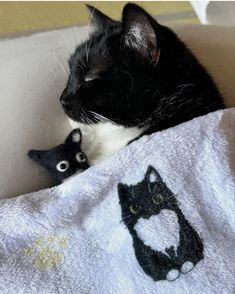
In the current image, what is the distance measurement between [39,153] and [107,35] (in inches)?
10.9

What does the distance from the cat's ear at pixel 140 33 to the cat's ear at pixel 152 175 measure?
0.21 metres

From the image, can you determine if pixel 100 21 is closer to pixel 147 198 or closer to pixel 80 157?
pixel 80 157

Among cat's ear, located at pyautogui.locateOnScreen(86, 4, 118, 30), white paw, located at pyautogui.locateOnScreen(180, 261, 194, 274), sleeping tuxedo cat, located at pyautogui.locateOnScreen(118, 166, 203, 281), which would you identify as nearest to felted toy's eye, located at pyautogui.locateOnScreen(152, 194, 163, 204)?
sleeping tuxedo cat, located at pyautogui.locateOnScreen(118, 166, 203, 281)

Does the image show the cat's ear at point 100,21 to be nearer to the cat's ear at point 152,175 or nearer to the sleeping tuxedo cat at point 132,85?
the sleeping tuxedo cat at point 132,85

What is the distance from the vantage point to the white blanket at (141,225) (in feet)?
2.20

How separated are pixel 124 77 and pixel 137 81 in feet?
0.09

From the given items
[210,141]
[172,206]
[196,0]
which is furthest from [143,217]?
[196,0]

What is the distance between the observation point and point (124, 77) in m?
0.80

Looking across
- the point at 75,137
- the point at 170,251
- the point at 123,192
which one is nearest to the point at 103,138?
the point at 75,137

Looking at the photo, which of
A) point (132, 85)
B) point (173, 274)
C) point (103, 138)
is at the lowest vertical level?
point (173, 274)

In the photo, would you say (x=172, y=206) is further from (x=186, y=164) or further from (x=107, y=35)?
(x=107, y=35)

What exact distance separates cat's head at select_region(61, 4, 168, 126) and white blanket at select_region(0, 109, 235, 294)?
91 millimetres

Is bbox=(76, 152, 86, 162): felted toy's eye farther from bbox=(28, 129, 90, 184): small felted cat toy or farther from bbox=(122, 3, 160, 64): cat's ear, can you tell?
bbox=(122, 3, 160, 64): cat's ear

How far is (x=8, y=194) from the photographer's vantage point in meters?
0.84
